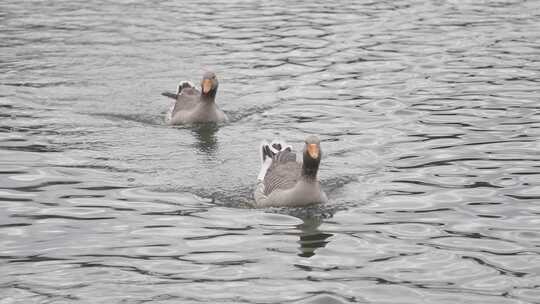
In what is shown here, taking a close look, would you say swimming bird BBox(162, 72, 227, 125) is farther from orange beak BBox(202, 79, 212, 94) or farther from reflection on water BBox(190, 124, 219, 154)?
reflection on water BBox(190, 124, 219, 154)

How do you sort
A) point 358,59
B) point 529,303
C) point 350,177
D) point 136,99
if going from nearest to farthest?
point 529,303
point 350,177
point 136,99
point 358,59

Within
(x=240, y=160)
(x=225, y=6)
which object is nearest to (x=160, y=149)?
(x=240, y=160)

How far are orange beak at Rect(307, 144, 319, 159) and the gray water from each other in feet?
2.62

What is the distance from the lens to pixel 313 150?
44.0ft

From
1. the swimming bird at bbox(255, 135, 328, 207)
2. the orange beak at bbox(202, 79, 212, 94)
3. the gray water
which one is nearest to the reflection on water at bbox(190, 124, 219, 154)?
the gray water

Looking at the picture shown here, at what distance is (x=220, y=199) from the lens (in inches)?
556

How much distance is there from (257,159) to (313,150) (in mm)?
3019

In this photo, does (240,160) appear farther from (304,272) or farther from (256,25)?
(256,25)

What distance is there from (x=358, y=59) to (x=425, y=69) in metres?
2.05

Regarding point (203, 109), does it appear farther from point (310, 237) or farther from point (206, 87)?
point (310, 237)

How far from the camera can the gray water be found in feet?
36.6

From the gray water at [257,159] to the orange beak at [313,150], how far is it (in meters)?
0.80

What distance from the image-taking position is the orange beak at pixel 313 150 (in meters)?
13.4

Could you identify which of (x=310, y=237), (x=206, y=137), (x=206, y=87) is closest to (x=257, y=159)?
(x=206, y=137)
